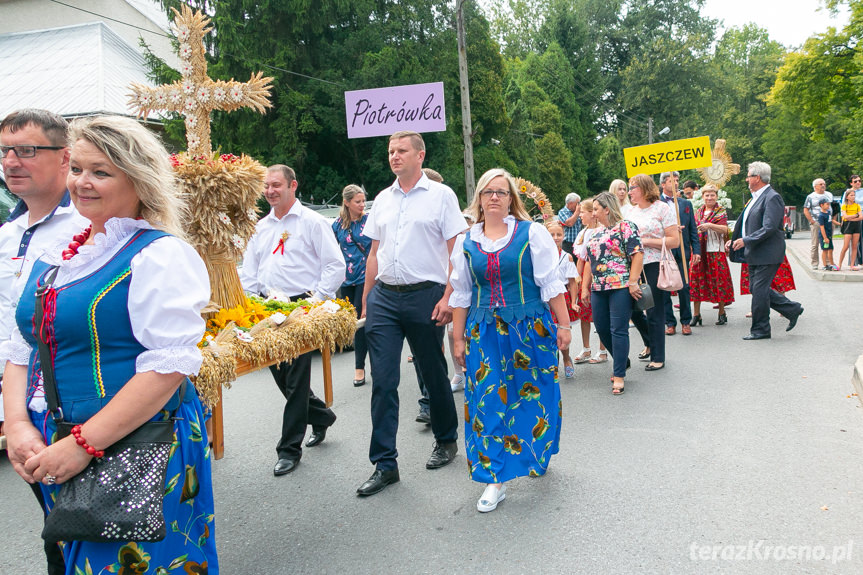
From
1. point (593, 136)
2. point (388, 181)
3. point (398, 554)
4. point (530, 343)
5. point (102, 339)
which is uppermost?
point (593, 136)

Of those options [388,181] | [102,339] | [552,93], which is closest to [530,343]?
[102,339]

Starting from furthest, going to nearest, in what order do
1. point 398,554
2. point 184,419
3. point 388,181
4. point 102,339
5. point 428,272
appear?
point 388,181, point 428,272, point 398,554, point 184,419, point 102,339

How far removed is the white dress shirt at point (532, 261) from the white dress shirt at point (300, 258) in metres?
1.19

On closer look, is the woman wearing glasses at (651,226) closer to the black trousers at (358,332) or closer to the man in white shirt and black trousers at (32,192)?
the black trousers at (358,332)

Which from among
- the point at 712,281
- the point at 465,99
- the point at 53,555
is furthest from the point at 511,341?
the point at 465,99

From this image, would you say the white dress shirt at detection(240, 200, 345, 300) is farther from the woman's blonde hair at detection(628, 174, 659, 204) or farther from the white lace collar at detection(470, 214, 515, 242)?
the woman's blonde hair at detection(628, 174, 659, 204)

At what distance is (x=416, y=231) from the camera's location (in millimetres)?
4855

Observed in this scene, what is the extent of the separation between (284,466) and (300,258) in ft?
4.98

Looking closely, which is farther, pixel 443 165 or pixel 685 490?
pixel 443 165

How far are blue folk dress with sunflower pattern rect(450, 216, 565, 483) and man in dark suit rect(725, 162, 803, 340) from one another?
545cm

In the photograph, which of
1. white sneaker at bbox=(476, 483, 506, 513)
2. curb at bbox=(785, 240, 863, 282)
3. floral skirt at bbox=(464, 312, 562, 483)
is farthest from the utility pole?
white sneaker at bbox=(476, 483, 506, 513)

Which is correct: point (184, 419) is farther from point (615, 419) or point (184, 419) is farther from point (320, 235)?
point (615, 419)

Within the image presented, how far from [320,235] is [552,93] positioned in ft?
143

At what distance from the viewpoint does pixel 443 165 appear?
24.7m
